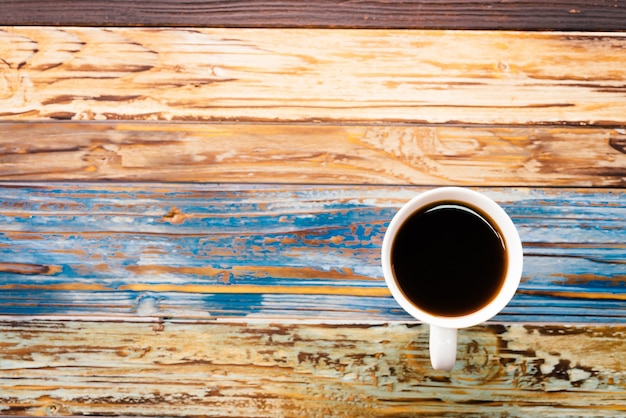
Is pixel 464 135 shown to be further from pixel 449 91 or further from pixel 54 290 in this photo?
pixel 54 290

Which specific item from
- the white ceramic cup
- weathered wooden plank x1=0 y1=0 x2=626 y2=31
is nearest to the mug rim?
the white ceramic cup

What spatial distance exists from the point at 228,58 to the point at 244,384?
0.43m

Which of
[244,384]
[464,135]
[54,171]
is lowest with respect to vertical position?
[244,384]

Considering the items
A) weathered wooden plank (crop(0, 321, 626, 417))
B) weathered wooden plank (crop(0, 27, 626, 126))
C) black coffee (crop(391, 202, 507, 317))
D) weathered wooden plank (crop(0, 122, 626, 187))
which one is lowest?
weathered wooden plank (crop(0, 321, 626, 417))

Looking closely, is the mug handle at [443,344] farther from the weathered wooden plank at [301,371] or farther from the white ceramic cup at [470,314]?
the weathered wooden plank at [301,371]

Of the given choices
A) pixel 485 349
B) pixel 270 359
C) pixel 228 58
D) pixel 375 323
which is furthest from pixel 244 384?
pixel 228 58

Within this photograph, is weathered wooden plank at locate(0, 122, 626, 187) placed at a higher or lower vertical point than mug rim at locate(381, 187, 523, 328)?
higher

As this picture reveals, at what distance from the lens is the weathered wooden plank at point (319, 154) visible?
26.9 inches

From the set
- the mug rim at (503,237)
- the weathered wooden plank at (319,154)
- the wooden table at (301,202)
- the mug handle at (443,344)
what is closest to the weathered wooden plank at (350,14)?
the wooden table at (301,202)

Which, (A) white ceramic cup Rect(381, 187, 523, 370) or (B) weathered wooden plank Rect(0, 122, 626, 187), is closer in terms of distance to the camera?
(A) white ceramic cup Rect(381, 187, 523, 370)

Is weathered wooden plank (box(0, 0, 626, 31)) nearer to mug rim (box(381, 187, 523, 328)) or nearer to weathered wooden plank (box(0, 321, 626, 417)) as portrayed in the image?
mug rim (box(381, 187, 523, 328))

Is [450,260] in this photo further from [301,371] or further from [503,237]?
[301,371]

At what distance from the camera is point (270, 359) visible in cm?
69

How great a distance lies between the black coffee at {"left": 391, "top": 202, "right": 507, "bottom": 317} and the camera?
58 centimetres
